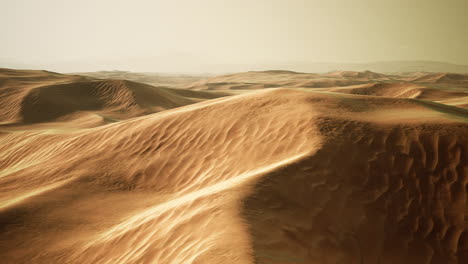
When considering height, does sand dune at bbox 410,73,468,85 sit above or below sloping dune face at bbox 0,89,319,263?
above

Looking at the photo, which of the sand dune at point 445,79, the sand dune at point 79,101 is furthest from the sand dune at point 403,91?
the sand dune at point 445,79

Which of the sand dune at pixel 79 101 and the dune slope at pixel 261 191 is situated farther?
the sand dune at pixel 79 101

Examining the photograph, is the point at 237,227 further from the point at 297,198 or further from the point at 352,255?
the point at 352,255

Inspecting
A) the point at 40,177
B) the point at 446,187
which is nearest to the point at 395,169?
the point at 446,187

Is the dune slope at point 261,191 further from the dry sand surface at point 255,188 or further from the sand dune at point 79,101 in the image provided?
the sand dune at point 79,101

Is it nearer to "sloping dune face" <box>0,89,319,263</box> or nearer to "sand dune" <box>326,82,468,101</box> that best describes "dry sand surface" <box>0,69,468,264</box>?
"sloping dune face" <box>0,89,319,263</box>

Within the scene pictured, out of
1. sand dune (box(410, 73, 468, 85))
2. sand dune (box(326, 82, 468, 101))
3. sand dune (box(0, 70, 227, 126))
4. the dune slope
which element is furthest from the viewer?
sand dune (box(410, 73, 468, 85))

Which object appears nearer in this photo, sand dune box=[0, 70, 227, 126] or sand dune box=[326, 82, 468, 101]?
sand dune box=[0, 70, 227, 126]

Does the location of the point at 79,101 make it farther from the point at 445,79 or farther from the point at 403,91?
the point at 445,79

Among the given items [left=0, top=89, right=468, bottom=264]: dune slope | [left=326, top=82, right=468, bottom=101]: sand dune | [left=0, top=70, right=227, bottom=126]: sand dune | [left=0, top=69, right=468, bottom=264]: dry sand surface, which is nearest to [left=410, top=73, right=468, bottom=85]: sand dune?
[left=326, top=82, right=468, bottom=101]: sand dune
